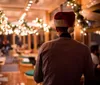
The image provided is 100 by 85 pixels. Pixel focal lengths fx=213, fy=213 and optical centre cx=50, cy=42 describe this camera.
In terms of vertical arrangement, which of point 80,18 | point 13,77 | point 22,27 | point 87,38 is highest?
point 80,18

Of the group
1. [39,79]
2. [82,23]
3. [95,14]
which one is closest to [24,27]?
[82,23]

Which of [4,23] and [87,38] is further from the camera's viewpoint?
[4,23]

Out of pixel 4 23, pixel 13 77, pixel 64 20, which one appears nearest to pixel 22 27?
pixel 4 23

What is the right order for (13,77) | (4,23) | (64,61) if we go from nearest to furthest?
(64,61) → (13,77) → (4,23)

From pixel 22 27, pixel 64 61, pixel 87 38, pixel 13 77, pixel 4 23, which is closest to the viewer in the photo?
pixel 64 61

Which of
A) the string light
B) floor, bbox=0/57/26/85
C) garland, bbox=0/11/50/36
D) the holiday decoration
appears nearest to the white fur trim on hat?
the string light

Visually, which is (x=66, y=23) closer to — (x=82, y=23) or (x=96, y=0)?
(x=96, y=0)

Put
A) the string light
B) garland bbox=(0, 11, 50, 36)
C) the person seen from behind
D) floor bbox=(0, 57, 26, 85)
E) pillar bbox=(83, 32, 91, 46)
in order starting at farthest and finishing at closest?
1. garland bbox=(0, 11, 50, 36)
2. floor bbox=(0, 57, 26, 85)
3. pillar bbox=(83, 32, 91, 46)
4. the string light
5. the person seen from behind

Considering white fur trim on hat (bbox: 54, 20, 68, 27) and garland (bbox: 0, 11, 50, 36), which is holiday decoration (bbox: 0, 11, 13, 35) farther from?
white fur trim on hat (bbox: 54, 20, 68, 27)

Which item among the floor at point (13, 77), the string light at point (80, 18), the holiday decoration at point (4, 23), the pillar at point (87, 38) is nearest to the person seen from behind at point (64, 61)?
the string light at point (80, 18)

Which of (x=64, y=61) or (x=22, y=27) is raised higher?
(x=22, y=27)

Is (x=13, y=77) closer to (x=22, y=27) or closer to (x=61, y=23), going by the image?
(x=22, y=27)

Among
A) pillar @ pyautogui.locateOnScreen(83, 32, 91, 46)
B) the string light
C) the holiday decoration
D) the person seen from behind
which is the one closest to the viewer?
the person seen from behind

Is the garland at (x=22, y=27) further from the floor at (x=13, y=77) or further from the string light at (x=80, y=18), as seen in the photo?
the string light at (x=80, y=18)
